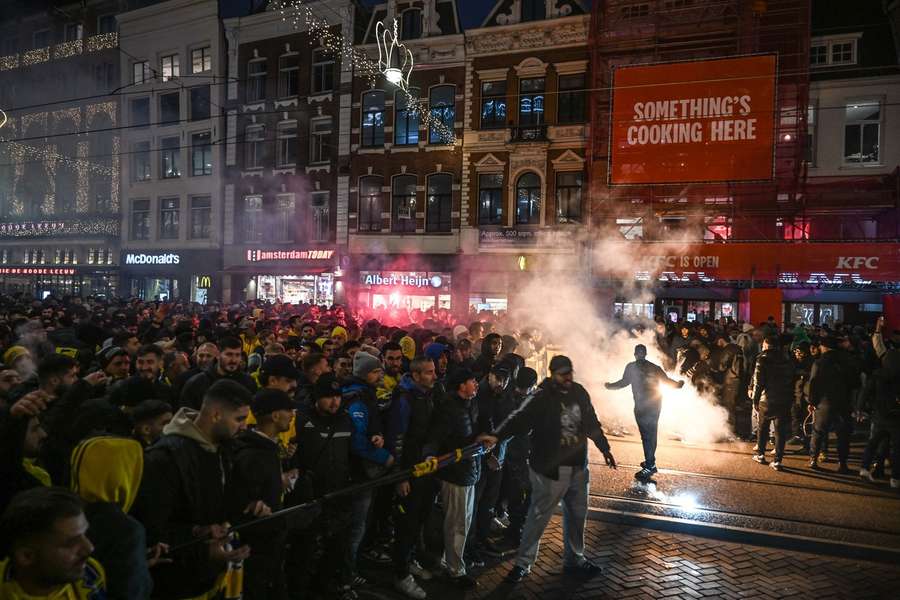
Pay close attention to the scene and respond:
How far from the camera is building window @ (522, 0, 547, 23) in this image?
20703mm

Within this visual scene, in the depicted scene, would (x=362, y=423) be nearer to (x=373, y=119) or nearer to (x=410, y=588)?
(x=410, y=588)

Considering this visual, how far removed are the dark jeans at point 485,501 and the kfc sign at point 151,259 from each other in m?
25.5

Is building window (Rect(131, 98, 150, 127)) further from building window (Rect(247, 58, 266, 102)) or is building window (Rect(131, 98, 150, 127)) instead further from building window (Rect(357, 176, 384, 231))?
building window (Rect(357, 176, 384, 231))

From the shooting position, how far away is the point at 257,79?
25312 millimetres

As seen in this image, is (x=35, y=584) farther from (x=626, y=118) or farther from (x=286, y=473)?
(x=626, y=118)

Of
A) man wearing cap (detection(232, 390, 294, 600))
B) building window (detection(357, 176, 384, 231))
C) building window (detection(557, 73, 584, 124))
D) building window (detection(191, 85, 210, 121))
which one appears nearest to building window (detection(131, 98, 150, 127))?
building window (detection(191, 85, 210, 121))

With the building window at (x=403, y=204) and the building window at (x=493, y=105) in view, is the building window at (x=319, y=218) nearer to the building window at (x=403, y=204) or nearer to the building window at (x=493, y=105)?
the building window at (x=403, y=204)

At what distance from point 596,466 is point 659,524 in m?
1.88

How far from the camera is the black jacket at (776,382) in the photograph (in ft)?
26.2

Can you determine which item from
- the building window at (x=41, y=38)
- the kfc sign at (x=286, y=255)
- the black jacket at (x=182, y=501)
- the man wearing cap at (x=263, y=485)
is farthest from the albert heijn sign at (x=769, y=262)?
the building window at (x=41, y=38)

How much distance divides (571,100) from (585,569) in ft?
60.5

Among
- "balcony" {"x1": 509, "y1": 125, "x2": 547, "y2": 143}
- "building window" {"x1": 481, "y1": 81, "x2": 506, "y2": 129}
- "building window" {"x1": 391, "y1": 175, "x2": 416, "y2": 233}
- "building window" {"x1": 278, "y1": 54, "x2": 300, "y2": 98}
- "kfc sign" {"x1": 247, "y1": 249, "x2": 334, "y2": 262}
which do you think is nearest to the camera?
"balcony" {"x1": 509, "y1": 125, "x2": 547, "y2": 143}

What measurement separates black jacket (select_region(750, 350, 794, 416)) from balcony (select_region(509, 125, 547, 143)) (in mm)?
14111

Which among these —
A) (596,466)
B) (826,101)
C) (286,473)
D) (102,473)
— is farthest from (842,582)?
(826,101)
